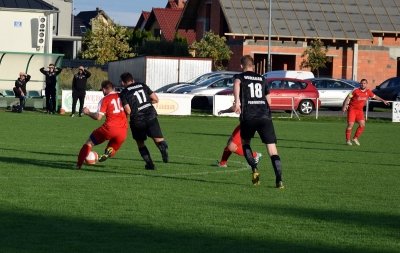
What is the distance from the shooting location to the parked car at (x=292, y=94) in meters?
36.4

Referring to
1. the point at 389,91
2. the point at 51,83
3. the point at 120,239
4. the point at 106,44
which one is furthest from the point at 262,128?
the point at 106,44

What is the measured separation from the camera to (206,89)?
126 ft

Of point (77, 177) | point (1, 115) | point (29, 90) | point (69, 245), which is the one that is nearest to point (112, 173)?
point (77, 177)

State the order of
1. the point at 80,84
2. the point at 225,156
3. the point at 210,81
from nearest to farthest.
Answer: the point at 225,156 < the point at 80,84 < the point at 210,81

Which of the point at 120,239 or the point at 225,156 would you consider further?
the point at 225,156

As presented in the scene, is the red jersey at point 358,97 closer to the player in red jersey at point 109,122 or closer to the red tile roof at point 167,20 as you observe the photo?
the player in red jersey at point 109,122

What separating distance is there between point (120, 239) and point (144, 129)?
6127mm

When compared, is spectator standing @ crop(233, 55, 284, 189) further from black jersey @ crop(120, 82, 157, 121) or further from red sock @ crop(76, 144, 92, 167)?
red sock @ crop(76, 144, 92, 167)

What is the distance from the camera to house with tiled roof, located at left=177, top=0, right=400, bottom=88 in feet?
177

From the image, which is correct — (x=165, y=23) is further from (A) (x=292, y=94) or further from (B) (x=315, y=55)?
(A) (x=292, y=94)

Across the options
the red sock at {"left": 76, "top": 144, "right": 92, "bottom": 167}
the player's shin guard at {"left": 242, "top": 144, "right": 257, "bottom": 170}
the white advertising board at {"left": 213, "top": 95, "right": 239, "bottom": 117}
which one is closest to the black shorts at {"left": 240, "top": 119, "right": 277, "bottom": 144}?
the player's shin guard at {"left": 242, "top": 144, "right": 257, "bottom": 170}

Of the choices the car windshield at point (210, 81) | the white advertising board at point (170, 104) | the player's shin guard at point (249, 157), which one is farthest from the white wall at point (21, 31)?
the player's shin guard at point (249, 157)

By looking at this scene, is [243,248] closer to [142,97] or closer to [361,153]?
[142,97]

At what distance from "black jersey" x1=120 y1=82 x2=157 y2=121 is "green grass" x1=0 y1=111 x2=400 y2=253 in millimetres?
942
